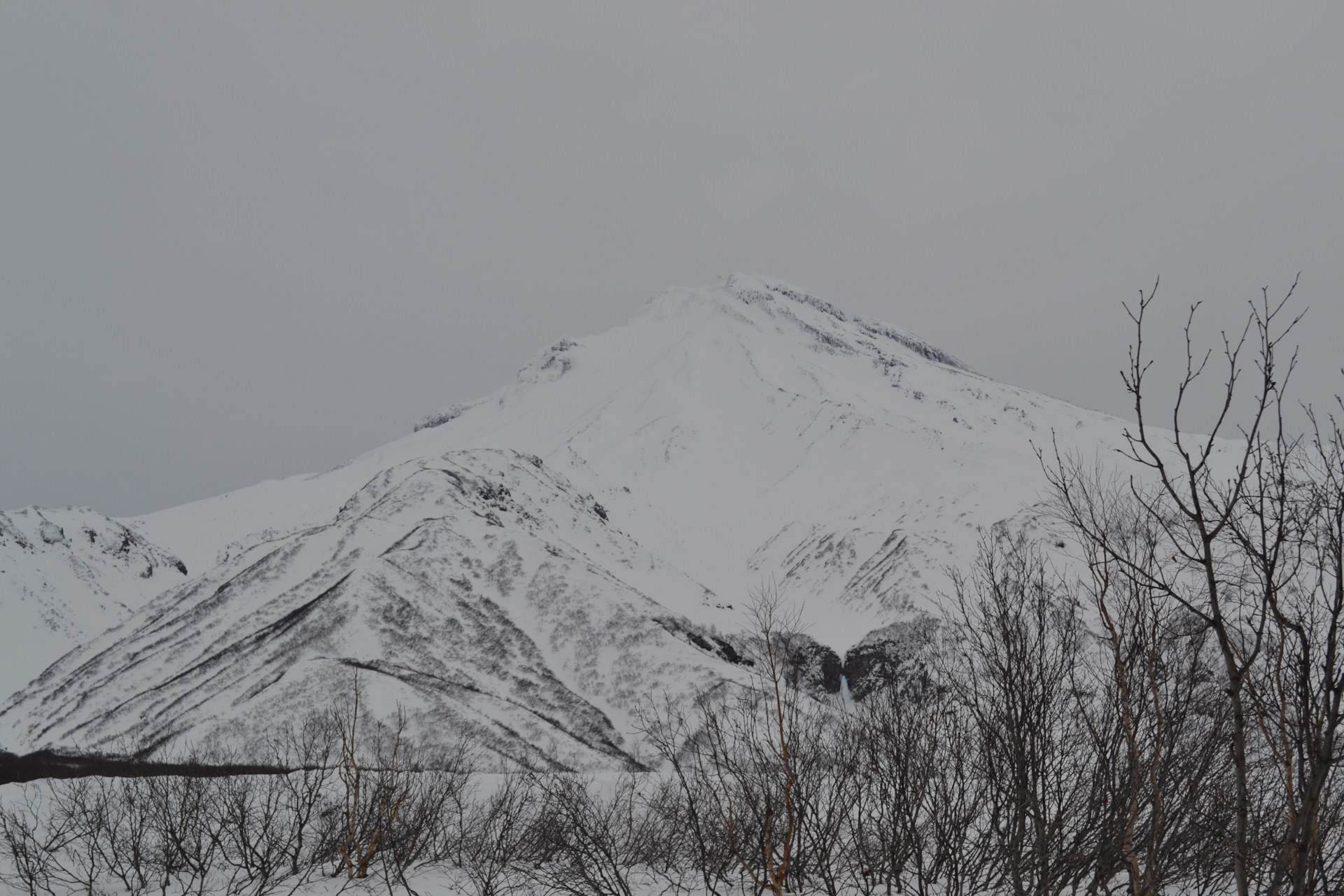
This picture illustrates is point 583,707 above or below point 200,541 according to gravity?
below

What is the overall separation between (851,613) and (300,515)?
84.5 m

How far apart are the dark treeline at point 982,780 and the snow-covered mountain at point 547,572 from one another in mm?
5323

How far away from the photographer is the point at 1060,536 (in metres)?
57.9

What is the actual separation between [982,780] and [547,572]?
128ft

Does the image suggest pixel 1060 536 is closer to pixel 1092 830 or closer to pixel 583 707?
pixel 583 707

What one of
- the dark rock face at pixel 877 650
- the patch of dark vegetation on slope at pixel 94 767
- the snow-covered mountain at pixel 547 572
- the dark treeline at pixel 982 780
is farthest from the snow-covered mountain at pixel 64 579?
the dark rock face at pixel 877 650

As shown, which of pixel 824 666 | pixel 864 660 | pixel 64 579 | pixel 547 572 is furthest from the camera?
pixel 64 579

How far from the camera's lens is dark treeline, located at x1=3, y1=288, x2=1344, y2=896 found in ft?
14.8

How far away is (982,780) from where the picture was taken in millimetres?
15688

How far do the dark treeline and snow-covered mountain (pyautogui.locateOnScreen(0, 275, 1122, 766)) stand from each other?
532 centimetres

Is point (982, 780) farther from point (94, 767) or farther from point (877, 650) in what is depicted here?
point (94, 767)

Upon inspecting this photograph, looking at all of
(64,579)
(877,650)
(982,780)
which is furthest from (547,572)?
(64,579)

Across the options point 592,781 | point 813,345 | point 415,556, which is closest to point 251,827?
point 592,781

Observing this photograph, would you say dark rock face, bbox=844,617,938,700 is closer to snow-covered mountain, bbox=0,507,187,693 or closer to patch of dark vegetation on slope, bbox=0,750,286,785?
patch of dark vegetation on slope, bbox=0,750,286,785
